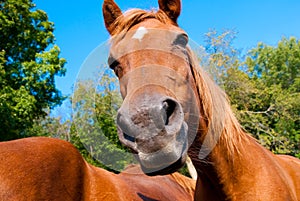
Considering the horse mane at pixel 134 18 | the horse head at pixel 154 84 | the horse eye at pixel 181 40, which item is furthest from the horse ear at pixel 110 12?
the horse eye at pixel 181 40

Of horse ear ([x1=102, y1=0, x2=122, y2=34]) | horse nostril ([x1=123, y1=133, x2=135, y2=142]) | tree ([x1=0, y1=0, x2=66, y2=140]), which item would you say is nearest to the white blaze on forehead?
horse ear ([x1=102, y1=0, x2=122, y2=34])

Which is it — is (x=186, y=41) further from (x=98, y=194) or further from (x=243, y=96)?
(x=243, y=96)

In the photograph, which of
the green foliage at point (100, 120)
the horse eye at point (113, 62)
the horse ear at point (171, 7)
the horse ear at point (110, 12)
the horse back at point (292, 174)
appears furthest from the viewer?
the horse back at point (292, 174)

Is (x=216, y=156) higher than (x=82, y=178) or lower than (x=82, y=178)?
higher

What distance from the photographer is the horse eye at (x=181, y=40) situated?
2545mm

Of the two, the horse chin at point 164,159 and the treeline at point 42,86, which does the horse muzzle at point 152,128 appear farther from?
the treeline at point 42,86

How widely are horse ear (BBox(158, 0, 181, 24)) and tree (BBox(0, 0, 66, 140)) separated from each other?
39.6 feet

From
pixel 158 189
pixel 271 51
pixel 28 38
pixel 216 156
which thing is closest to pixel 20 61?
pixel 28 38

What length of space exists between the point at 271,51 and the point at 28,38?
23515 mm

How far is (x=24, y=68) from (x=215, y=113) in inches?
543

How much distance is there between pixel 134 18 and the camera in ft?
8.81

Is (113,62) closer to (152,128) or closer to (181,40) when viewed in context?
(181,40)

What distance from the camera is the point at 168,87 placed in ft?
7.67

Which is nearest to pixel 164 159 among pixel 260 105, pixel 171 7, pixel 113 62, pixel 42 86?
pixel 113 62
